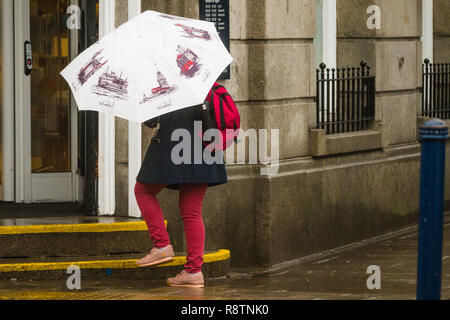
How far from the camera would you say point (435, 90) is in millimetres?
12977

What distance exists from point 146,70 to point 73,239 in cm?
210

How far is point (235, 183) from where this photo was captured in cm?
927

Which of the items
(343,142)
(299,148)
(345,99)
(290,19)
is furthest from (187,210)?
(345,99)

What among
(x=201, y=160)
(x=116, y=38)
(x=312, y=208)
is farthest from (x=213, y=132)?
(x=312, y=208)

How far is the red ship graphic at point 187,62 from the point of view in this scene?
695 centimetres

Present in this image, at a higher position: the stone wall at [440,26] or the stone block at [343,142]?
the stone wall at [440,26]

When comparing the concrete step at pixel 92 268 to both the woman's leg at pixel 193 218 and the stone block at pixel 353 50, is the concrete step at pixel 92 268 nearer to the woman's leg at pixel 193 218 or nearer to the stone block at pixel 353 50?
the woman's leg at pixel 193 218

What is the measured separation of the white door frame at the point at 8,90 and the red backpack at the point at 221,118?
3.23m

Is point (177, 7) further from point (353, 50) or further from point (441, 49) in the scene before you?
point (441, 49)

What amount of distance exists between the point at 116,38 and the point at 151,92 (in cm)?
52

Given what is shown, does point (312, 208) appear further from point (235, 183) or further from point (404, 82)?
point (404, 82)

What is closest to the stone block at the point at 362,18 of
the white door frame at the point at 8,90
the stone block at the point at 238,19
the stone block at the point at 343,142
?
the stone block at the point at 343,142

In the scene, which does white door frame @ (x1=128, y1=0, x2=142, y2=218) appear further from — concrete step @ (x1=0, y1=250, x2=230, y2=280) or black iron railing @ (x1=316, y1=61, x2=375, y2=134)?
black iron railing @ (x1=316, y1=61, x2=375, y2=134)

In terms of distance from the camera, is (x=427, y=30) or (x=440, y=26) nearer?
(x=427, y=30)
